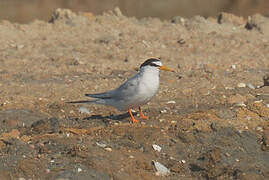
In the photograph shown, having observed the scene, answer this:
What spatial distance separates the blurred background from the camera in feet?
59.4

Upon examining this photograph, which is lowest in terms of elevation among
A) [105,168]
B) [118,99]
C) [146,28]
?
[105,168]

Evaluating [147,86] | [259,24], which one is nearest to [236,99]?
[147,86]

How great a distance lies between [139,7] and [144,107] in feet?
37.1

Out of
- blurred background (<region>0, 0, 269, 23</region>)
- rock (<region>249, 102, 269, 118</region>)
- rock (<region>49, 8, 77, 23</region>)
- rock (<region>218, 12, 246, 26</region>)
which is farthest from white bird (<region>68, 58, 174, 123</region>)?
blurred background (<region>0, 0, 269, 23</region>)

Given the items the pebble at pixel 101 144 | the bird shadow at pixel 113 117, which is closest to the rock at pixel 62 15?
the bird shadow at pixel 113 117

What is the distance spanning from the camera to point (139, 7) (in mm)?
19234

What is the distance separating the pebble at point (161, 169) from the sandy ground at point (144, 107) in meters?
0.06

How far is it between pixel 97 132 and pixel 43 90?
3.12 metres

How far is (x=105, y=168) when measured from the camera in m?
5.67

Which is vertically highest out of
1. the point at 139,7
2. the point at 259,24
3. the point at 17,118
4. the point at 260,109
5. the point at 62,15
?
the point at 139,7

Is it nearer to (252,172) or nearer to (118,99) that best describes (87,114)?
(118,99)

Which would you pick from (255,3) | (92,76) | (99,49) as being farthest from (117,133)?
(255,3)

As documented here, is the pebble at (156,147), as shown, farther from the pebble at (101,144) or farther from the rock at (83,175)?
the rock at (83,175)

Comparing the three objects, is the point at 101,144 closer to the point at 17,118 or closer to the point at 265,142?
the point at 17,118
